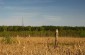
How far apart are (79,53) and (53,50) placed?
2.51 feet

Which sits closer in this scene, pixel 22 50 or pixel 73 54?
pixel 73 54

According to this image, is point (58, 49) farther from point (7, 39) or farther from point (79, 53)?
point (7, 39)

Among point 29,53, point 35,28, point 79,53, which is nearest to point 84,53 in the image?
point 79,53

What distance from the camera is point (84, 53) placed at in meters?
6.33

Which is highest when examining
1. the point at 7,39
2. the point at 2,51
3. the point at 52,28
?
the point at 2,51

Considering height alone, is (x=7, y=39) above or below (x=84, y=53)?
below

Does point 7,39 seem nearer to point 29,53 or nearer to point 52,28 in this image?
point 29,53

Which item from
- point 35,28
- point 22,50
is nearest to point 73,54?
point 22,50

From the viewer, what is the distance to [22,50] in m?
6.97

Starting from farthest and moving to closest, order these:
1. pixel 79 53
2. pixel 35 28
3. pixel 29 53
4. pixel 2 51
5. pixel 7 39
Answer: pixel 35 28 < pixel 7 39 < pixel 2 51 < pixel 29 53 < pixel 79 53

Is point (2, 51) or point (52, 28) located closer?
point (2, 51)

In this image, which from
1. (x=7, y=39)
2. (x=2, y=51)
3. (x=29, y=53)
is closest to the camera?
(x=29, y=53)

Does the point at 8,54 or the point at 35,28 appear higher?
the point at 8,54

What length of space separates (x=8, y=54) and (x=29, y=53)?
1.55 ft
